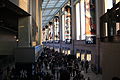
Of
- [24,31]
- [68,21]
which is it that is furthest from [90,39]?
[68,21]


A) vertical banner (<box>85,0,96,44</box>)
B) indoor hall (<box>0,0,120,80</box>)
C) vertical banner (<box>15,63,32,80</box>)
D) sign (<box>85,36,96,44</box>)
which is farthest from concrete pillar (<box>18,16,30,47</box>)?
sign (<box>85,36,96,44</box>)

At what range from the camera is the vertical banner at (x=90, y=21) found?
23.7 meters

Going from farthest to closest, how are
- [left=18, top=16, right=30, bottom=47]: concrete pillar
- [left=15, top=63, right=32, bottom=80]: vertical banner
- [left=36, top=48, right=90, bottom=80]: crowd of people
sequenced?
[left=18, top=16, right=30, bottom=47]: concrete pillar < [left=15, top=63, right=32, bottom=80]: vertical banner < [left=36, top=48, right=90, bottom=80]: crowd of people

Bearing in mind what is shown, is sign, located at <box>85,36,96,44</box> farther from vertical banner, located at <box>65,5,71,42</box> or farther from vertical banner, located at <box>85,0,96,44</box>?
vertical banner, located at <box>65,5,71,42</box>

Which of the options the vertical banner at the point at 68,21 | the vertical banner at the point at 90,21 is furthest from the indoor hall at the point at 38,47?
the vertical banner at the point at 68,21

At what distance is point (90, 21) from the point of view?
80.5ft

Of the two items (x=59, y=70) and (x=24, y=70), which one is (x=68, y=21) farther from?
(x=24, y=70)

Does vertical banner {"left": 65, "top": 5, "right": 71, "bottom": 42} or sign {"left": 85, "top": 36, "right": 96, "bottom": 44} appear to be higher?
vertical banner {"left": 65, "top": 5, "right": 71, "bottom": 42}

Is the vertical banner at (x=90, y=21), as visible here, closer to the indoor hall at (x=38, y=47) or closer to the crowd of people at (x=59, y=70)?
the indoor hall at (x=38, y=47)

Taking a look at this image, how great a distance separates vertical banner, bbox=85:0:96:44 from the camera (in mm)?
23719

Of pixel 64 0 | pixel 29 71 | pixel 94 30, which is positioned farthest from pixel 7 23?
pixel 64 0

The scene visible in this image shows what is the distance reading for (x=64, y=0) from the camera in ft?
160

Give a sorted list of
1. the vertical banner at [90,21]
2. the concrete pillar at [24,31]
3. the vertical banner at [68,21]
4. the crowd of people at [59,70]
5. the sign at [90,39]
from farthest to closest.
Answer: the vertical banner at [68,21], the sign at [90,39], the vertical banner at [90,21], the concrete pillar at [24,31], the crowd of people at [59,70]

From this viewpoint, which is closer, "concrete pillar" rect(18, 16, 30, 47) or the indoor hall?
the indoor hall
